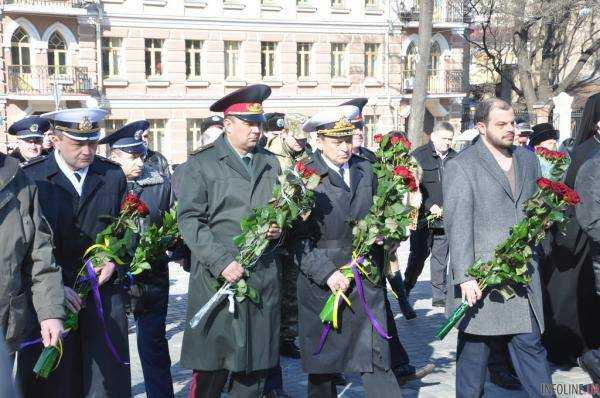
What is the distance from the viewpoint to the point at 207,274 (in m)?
5.64

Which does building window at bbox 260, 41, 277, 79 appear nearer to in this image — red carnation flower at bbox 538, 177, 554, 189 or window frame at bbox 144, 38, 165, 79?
window frame at bbox 144, 38, 165, 79

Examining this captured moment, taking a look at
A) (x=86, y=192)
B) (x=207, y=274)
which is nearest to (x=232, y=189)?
(x=207, y=274)

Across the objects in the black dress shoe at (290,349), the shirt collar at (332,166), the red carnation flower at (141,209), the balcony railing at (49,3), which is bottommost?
the black dress shoe at (290,349)

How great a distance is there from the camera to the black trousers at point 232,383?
5.64m

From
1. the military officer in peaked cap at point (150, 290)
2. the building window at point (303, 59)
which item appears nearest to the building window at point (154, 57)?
the building window at point (303, 59)

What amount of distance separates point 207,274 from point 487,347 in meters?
1.95

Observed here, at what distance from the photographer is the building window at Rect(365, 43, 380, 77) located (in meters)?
40.0

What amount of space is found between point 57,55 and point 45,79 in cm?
117

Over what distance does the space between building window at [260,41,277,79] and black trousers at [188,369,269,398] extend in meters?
31.7

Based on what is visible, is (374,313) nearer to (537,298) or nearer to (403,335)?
(537,298)

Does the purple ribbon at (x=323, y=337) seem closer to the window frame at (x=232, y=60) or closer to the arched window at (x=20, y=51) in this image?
the arched window at (x=20, y=51)

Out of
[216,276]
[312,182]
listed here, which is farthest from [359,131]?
[216,276]

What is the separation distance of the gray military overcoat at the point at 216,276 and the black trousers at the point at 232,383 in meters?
0.11

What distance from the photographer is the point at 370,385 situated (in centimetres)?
599
